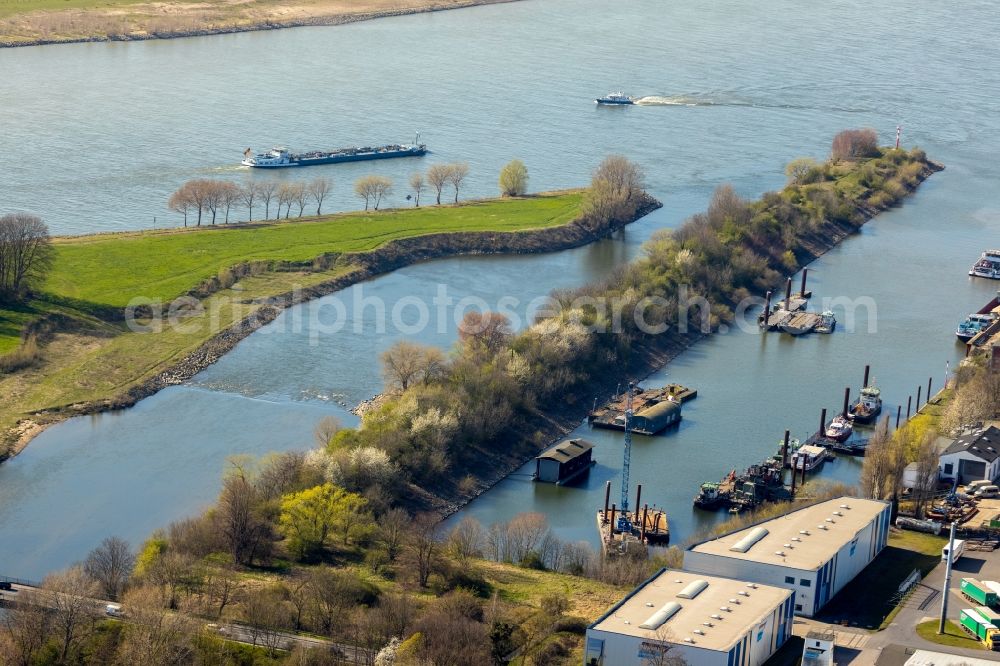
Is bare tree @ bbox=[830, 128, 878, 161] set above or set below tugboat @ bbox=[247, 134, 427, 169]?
Answer: above

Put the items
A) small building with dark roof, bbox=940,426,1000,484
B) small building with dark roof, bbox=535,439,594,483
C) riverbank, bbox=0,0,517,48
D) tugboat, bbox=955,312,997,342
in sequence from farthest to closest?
riverbank, bbox=0,0,517,48
tugboat, bbox=955,312,997,342
small building with dark roof, bbox=535,439,594,483
small building with dark roof, bbox=940,426,1000,484

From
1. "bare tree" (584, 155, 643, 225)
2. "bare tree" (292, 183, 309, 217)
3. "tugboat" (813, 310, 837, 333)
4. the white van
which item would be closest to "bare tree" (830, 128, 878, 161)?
"bare tree" (584, 155, 643, 225)

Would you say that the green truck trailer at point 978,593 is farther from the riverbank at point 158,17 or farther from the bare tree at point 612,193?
the riverbank at point 158,17

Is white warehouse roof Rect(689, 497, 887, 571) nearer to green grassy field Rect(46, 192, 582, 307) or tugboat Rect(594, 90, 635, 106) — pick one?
green grassy field Rect(46, 192, 582, 307)

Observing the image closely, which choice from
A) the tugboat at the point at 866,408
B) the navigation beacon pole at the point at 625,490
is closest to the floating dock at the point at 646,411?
the navigation beacon pole at the point at 625,490

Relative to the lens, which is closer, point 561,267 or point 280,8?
point 561,267

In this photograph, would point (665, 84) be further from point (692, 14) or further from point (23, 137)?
point (23, 137)

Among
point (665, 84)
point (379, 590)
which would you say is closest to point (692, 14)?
point (665, 84)

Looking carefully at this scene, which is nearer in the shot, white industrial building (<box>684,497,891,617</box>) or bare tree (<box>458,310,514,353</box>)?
white industrial building (<box>684,497,891,617</box>)
